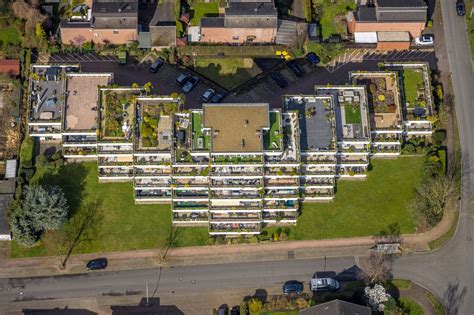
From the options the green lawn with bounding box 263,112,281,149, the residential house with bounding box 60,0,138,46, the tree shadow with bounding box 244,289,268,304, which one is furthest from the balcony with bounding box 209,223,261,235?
the residential house with bounding box 60,0,138,46

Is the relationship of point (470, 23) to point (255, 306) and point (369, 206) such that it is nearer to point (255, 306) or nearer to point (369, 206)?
point (369, 206)

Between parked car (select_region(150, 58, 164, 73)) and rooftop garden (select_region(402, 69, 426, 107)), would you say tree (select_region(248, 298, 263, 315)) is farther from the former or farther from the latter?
parked car (select_region(150, 58, 164, 73))

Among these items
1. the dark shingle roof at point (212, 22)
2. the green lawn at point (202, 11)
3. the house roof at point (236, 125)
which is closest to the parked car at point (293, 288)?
the house roof at point (236, 125)

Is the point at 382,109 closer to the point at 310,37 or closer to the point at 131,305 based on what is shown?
the point at 310,37

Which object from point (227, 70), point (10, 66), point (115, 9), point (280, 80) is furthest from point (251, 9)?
point (10, 66)

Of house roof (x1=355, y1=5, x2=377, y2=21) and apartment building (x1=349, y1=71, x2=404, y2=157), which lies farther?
house roof (x1=355, y1=5, x2=377, y2=21)

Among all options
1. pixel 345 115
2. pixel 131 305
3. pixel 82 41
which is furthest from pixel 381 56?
pixel 131 305
